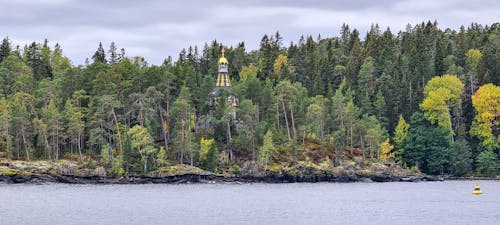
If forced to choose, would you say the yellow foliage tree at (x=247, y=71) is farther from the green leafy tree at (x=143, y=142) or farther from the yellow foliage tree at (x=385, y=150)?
the green leafy tree at (x=143, y=142)

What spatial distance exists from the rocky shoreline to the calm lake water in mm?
3885

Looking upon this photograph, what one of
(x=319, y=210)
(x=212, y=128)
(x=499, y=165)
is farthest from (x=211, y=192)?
(x=499, y=165)

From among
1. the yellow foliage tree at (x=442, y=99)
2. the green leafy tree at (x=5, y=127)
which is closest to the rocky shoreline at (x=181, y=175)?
the green leafy tree at (x=5, y=127)

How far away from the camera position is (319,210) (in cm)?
7219

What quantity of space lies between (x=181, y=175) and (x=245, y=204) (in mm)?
30965

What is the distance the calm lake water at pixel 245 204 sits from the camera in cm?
6381

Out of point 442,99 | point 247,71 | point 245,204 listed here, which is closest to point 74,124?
point 245,204

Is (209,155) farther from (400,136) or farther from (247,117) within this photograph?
(400,136)

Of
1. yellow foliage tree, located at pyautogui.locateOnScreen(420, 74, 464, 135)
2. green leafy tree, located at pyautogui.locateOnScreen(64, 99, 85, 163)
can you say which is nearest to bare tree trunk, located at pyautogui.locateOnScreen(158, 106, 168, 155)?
green leafy tree, located at pyautogui.locateOnScreen(64, 99, 85, 163)

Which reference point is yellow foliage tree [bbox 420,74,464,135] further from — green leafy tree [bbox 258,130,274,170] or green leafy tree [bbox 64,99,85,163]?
green leafy tree [bbox 64,99,85,163]

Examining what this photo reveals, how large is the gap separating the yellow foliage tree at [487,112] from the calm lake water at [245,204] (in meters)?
26.3

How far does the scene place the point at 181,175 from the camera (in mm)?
106562

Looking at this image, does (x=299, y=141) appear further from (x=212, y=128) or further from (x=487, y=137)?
(x=487, y=137)

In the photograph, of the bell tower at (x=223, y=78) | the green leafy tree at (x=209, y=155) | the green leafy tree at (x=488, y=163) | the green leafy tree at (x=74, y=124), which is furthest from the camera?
the bell tower at (x=223, y=78)
